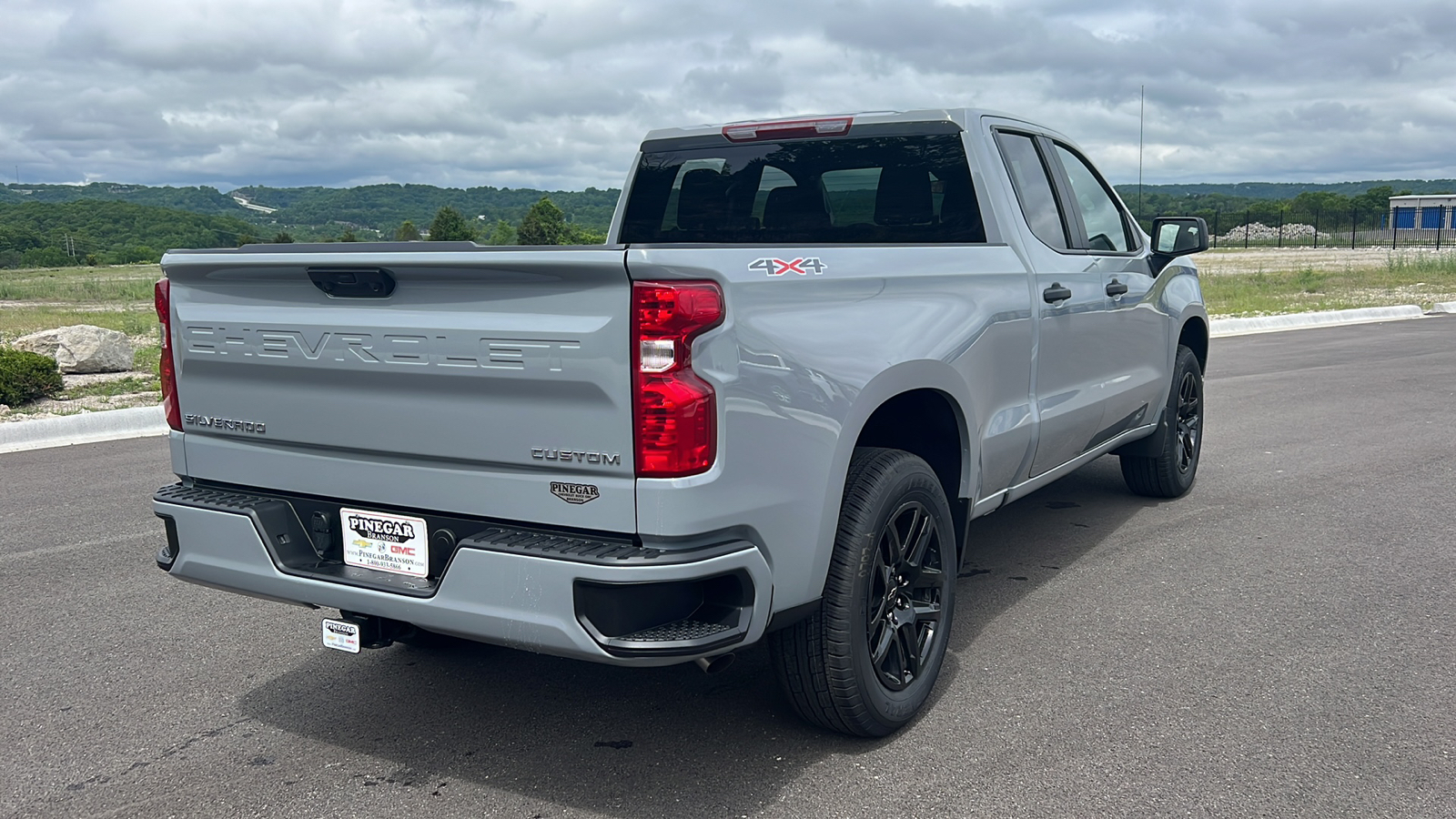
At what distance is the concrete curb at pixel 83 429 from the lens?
942 centimetres

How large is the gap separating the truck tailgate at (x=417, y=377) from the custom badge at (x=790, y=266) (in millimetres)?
419

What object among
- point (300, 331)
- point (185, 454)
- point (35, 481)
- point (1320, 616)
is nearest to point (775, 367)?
point (300, 331)

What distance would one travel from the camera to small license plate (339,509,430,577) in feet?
10.6

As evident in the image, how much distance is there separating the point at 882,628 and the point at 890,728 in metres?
0.30

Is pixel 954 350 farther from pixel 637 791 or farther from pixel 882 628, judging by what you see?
pixel 637 791

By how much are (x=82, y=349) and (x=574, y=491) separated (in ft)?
42.4

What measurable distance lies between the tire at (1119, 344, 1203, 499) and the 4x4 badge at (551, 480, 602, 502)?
440 cm

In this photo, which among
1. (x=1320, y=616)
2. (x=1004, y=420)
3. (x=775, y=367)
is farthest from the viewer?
(x=1320, y=616)

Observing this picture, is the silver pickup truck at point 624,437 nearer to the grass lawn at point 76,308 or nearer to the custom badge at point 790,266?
the custom badge at point 790,266

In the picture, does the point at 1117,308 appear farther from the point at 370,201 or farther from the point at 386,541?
the point at 370,201

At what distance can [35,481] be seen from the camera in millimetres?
7805

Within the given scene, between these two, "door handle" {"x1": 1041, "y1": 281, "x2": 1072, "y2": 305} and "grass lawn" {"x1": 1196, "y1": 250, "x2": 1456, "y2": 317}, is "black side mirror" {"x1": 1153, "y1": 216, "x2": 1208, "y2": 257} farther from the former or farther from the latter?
"grass lawn" {"x1": 1196, "y1": 250, "x2": 1456, "y2": 317}

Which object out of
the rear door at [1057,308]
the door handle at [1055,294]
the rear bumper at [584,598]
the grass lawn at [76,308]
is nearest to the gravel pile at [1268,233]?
the grass lawn at [76,308]

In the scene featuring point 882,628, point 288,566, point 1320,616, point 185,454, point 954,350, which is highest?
point 954,350
